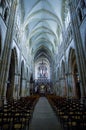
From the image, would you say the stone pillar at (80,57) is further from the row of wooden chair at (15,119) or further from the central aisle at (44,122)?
the row of wooden chair at (15,119)

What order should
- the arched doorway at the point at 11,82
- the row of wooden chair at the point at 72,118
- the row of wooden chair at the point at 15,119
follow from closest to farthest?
the row of wooden chair at the point at 15,119, the row of wooden chair at the point at 72,118, the arched doorway at the point at 11,82

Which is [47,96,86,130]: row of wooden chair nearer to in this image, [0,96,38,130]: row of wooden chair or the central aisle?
the central aisle

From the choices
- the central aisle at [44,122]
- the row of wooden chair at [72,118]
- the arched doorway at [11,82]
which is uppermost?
the arched doorway at [11,82]

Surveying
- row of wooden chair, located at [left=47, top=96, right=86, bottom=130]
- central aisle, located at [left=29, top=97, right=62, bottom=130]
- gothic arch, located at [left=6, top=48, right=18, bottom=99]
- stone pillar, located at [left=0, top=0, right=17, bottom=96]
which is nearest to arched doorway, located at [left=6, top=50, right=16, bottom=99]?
gothic arch, located at [left=6, top=48, right=18, bottom=99]

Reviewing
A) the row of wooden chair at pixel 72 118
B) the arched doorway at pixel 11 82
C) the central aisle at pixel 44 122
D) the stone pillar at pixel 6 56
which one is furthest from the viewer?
the arched doorway at pixel 11 82

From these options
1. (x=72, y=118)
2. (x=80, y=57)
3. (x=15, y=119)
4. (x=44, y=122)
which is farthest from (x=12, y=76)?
(x=72, y=118)

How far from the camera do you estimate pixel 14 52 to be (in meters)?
15.2

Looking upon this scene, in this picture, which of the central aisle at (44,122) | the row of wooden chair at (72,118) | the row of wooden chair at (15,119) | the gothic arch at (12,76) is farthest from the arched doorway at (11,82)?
the row of wooden chair at (72,118)

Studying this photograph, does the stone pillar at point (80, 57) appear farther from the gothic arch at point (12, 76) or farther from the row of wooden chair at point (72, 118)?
the gothic arch at point (12, 76)

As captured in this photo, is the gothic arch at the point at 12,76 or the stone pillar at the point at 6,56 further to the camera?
the gothic arch at the point at 12,76

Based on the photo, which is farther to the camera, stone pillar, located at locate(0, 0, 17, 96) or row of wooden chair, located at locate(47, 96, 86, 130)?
stone pillar, located at locate(0, 0, 17, 96)

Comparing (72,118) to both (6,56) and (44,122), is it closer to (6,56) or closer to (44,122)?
(44,122)

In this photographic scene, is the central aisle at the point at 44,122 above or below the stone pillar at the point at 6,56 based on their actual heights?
below

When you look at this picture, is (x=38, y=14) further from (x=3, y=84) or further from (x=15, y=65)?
(x=3, y=84)
